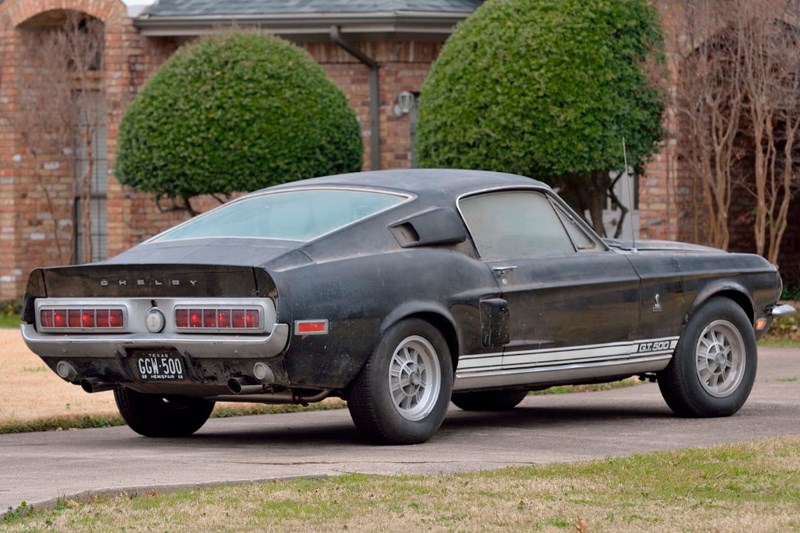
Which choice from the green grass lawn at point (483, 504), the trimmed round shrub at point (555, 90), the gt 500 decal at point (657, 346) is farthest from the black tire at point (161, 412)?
the trimmed round shrub at point (555, 90)

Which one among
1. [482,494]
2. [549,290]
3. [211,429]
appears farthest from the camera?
[211,429]

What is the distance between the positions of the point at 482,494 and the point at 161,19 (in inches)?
700

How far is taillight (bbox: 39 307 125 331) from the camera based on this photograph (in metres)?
8.50

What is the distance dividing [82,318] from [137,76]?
51.0ft

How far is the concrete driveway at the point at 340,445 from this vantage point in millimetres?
7262

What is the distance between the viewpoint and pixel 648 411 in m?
10.7

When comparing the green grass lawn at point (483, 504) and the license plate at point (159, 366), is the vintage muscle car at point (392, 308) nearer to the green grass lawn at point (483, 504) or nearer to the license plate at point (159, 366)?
the license plate at point (159, 366)

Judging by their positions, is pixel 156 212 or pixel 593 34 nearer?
pixel 593 34

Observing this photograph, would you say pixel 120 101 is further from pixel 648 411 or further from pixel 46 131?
pixel 648 411

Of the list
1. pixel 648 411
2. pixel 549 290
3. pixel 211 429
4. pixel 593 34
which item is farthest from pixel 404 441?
pixel 593 34

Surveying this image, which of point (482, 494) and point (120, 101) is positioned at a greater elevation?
point (120, 101)

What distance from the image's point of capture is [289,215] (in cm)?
897

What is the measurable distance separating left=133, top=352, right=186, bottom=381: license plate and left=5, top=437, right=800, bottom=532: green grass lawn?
5.23ft

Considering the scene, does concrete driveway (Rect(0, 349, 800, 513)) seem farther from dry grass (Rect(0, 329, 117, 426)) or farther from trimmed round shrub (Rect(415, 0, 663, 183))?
trimmed round shrub (Rect(415, 0, 663, 183))
